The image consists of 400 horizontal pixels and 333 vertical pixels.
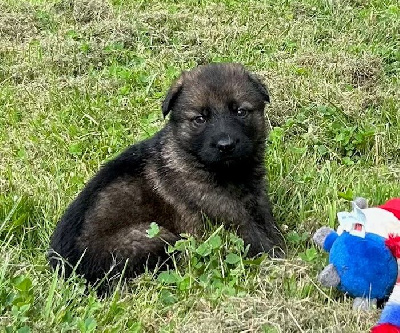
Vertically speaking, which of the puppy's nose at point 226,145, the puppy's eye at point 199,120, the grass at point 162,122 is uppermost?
the puppy's eye at point 199,120

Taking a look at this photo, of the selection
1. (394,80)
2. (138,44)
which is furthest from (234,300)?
(138,44)

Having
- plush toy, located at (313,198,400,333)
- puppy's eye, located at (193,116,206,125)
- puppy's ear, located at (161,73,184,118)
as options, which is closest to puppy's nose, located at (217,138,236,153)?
puppy's eye, located at (193,116,206,125)

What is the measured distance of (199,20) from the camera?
7.64 m

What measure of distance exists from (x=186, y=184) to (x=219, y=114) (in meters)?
0.47

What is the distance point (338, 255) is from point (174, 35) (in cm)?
449

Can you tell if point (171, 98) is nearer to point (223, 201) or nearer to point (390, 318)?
point (223, 201)

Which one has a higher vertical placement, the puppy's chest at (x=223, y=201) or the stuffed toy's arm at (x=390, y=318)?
the stuffed toy's arm at (x=390, y=318)

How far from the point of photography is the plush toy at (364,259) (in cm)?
327

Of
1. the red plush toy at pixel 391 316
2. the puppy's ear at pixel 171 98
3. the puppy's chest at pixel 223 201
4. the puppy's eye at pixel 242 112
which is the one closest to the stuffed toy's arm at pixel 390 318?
the red plush toy at pixel 391 316

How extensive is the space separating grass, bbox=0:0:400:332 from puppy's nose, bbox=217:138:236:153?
483 mm

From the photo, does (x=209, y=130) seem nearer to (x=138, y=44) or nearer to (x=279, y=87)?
(x=279, y=87)

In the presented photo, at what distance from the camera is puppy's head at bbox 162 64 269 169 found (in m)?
3.97

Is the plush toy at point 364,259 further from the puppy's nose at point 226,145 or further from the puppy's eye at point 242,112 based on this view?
the puppy's eye at point 242,112

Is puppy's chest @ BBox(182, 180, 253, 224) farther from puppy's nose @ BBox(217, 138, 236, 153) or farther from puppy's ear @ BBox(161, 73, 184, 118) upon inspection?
puppy's ear @ BBox(161, 73, 184, 118)
